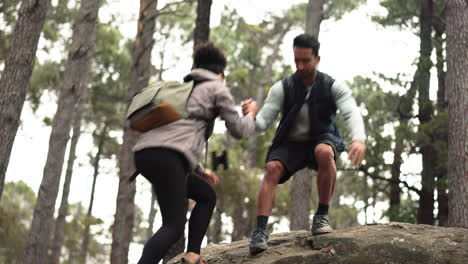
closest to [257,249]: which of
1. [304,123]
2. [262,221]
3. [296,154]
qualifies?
[262,221]

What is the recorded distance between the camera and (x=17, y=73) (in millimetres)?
8055

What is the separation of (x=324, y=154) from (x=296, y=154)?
316 millimetres

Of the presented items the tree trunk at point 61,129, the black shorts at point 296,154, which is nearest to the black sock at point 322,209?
the black shorts at point 296,154

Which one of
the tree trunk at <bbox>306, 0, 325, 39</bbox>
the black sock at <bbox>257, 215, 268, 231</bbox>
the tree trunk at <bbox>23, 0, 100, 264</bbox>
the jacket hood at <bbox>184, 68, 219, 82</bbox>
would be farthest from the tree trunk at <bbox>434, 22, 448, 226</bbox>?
the jacket hood at <bbox>184, 68, 219, 82</bbox>

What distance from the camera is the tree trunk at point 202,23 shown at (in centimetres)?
1034

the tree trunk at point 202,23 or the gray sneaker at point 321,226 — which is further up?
the tree trunk at point 202,23

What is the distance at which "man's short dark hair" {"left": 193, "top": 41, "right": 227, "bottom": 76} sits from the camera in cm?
476

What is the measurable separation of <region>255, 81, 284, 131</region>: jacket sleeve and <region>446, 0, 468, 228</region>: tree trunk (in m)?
4.75

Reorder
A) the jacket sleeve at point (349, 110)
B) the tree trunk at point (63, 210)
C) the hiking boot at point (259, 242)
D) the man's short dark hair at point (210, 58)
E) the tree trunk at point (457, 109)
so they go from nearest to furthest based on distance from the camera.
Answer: the man's short dark hair at point (210, 58) → the jacket sleeve at point (349, 110) → the hiking boot at point (259, 242) → the tree trunk at point (457, 109) → the tree trunk at point (63, 210)

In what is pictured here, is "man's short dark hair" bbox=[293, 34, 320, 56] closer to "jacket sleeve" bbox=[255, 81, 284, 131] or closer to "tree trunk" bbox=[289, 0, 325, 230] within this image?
"jacket sleeve" bbox=[255, 81, 284, 131]

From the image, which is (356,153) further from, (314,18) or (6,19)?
(6,19)

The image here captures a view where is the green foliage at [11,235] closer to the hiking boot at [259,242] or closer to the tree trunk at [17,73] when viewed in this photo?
the tree trunk at [17,73]

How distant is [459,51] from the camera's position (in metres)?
9.81

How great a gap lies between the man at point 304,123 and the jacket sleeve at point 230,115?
0.82 meters
